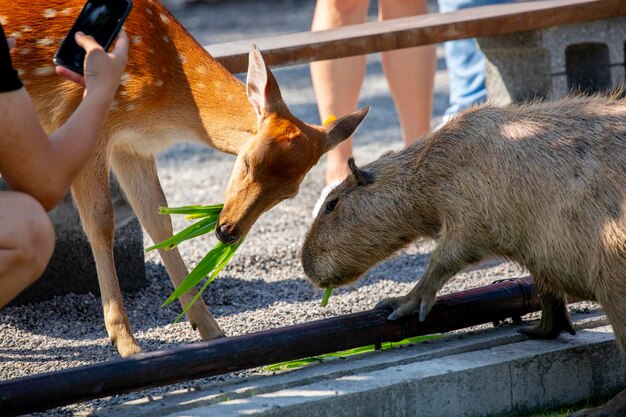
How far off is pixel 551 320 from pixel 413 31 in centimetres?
195

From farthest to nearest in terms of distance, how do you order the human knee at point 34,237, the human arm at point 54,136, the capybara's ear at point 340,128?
the capybara's ear at point 340,128
the human knee at point 34,237
the human arm at point 54,136

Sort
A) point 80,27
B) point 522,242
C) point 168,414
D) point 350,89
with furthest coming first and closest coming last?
point 350,89, point 522,242, point 168,414, point 80,27

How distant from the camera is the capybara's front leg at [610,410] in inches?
133

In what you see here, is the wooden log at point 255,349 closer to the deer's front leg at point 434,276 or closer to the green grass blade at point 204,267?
the deer's front leg at point 434,276

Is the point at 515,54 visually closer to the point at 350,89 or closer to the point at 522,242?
the point at 350,89

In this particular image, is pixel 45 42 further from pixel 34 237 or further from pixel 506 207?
pixel 506 207

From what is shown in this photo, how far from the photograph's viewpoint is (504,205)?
3537 millimetres

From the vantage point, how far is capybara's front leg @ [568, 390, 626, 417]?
3.38 m

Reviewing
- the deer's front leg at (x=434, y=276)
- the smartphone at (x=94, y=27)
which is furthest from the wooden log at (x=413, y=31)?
the smartphone at (x=94, y=27)

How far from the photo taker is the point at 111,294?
163 inches

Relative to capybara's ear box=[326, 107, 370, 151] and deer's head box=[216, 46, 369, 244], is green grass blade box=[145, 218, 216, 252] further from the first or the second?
capybara's ear box=[326, 107, 370, 151]

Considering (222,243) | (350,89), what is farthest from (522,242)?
(350,89)

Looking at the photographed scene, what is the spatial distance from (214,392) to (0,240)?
0.97 m

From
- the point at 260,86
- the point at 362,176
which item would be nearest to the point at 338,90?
the point at 260,86
